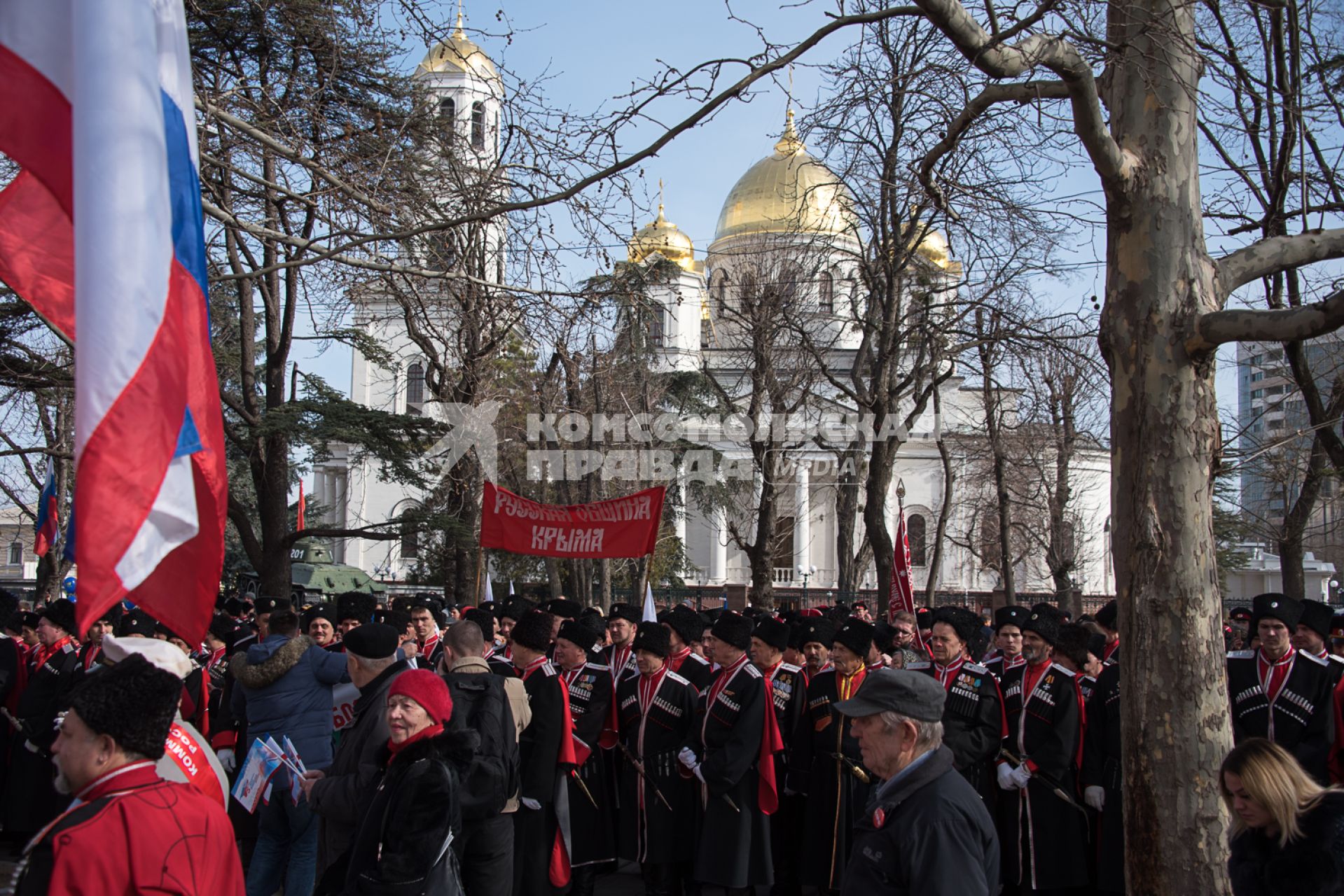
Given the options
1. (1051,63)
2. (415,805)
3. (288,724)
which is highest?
(1051,63)

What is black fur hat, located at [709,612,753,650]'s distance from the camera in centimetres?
821

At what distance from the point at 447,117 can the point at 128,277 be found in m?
6.73

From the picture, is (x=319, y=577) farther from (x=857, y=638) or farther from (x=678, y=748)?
(x=857, y=638)

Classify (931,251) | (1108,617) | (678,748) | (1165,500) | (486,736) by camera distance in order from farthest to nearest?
(931,251) → (1108,617) → (678,748) → (486,736) → (1165,500)

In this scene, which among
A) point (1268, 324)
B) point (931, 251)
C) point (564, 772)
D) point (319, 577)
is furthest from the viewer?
point (319, 577)

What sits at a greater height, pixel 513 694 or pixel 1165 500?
pixel 1165 500

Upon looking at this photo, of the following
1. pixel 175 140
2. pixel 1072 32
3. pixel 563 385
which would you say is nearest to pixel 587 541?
pixel 1072 32

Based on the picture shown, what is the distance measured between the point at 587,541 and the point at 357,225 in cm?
662

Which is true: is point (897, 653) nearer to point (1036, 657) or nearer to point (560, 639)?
point (1036, 657)

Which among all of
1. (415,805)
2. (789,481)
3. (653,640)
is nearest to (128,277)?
(415,805)

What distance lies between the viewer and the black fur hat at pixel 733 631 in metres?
8.21

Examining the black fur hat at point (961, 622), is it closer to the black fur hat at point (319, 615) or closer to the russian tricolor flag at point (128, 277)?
the black fur hat at point (319, 615)

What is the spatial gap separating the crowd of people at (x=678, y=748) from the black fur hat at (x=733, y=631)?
2 cm

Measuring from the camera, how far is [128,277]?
3.12 metres
